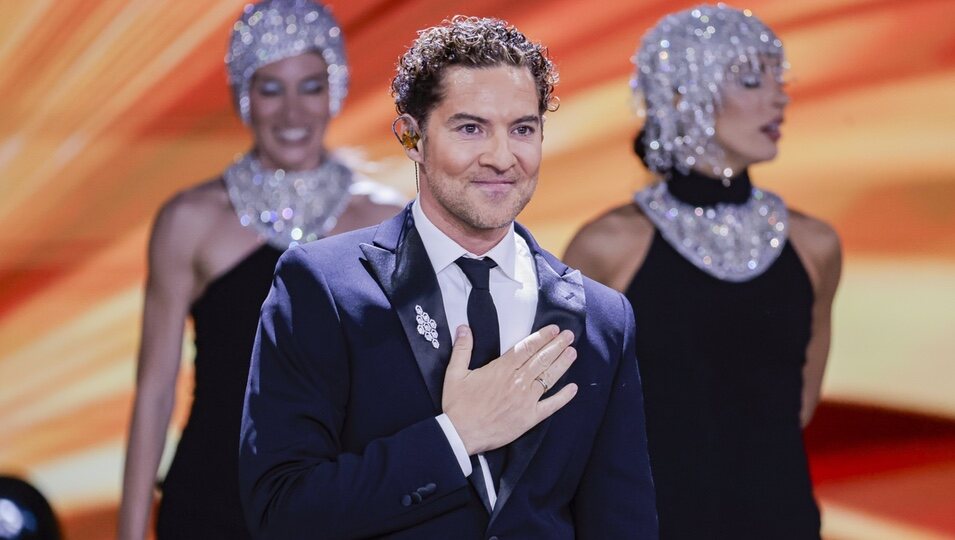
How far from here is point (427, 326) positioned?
1.66 m

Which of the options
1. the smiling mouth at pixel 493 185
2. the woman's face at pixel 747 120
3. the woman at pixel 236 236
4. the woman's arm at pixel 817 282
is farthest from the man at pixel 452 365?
the woman's arm at pixel 817 282

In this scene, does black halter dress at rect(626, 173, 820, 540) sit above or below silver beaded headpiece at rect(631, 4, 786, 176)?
below

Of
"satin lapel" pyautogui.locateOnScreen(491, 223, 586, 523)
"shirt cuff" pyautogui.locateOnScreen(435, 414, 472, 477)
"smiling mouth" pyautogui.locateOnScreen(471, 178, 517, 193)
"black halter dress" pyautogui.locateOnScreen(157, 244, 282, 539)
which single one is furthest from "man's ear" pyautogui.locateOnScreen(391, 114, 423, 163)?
"black halter dress" pyautogui.locateOnScreen(157, 244, 282, 539)

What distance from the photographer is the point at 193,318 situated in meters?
3.12

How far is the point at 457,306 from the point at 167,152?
1.87 m

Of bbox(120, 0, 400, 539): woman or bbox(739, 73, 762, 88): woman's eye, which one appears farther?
bbox(739, 73, 762, 88): woman's eye

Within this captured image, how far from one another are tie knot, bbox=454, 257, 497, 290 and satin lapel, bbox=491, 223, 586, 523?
76mm

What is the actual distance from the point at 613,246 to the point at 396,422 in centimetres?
161

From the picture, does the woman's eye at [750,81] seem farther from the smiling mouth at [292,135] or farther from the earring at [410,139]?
the earring at [410,139]

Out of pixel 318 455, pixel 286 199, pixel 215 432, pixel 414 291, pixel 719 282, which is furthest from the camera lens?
pixel 286 199

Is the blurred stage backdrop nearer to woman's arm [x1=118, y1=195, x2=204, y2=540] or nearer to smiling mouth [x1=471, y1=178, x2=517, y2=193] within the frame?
woman's arm [x1=118, y1=195, x2=204, y2=540]

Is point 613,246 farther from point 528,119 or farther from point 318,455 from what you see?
point 318,455

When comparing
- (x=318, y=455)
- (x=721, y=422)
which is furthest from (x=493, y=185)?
(x=721, y=422)

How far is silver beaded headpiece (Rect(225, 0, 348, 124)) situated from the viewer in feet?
10.6
